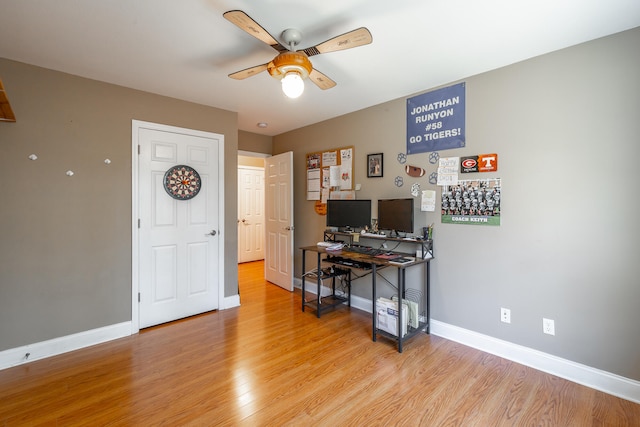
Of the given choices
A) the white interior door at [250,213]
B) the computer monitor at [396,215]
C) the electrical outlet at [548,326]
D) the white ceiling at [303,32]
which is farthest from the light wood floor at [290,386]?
the white interior door at [250,213]

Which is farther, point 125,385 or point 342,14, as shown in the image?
point 125,385

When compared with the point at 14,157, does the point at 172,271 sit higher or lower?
lower

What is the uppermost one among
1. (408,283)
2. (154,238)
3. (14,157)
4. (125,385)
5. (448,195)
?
(14,157)

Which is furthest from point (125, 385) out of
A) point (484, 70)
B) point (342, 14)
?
point (484, 70)

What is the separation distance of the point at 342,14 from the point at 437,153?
1.61 m

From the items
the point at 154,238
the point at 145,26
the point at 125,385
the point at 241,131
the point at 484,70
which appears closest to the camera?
the point at 145,26

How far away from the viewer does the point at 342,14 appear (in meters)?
1.80

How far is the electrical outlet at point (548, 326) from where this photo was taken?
2.24 m

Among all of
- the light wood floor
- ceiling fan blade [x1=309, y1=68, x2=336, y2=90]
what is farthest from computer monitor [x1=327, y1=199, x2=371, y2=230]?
ceiling fan blade [x1=309, y1=68, x2=336, y2=90]

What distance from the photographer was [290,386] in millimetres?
2074

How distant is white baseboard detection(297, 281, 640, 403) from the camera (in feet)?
6.42

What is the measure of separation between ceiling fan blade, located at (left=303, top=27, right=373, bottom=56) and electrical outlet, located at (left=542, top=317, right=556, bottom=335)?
2456 mm

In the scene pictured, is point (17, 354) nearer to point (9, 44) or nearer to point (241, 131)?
point (9, 44)

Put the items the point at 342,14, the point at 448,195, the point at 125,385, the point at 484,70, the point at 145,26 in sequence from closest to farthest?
the point at 342,14
the point at 145,26
the point at 125,385
the point at 484,70
the point at 448,195
